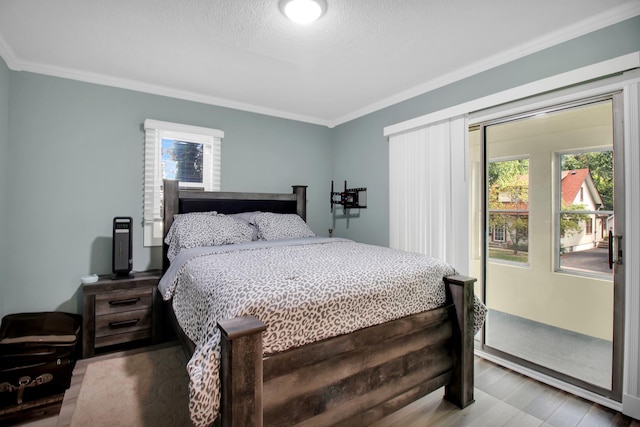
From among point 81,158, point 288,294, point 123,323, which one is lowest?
point 123,323

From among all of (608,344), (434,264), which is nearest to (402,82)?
(434,264)

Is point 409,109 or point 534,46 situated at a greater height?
point 534,46

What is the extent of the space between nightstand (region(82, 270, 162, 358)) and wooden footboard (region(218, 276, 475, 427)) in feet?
5.99

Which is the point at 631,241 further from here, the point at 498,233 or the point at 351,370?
the point at 351,370

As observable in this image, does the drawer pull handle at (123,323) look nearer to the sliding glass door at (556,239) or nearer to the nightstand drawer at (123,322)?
the nightstand drawer at (123,322)

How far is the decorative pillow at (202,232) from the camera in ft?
9.02

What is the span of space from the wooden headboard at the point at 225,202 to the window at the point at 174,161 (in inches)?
7.7

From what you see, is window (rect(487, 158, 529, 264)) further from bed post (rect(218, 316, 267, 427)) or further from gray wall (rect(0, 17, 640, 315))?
bed post (rect(218, 316, 267, 427))

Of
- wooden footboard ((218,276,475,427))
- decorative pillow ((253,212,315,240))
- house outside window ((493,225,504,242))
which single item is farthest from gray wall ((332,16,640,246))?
wooden footboard ((218,276,475,427))

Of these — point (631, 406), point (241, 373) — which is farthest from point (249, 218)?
point (631, 406)

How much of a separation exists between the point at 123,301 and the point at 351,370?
2106mm

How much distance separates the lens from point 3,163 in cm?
251

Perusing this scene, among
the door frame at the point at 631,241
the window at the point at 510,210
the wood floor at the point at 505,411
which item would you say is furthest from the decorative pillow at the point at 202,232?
the door frame at the point at 631,241

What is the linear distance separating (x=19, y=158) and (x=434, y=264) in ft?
11.2
